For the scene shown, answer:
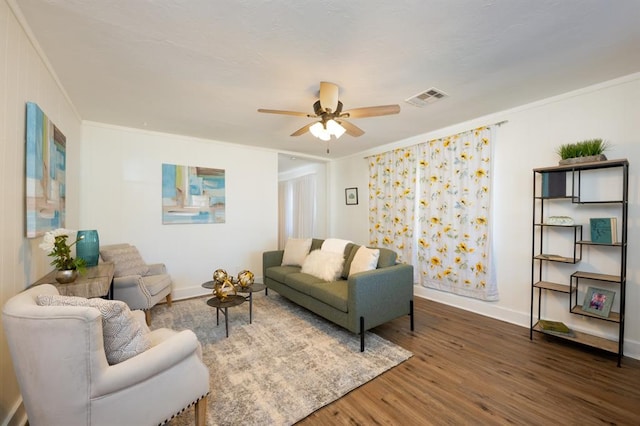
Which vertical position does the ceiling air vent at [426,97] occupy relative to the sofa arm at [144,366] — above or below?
above

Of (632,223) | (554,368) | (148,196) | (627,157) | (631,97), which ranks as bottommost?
(554,368)

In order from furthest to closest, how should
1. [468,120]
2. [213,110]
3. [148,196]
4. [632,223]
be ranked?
[148,196], [468,120], [213,110], [632,223]

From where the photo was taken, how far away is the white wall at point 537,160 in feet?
7.39

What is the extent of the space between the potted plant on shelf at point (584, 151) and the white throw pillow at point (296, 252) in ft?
9.93

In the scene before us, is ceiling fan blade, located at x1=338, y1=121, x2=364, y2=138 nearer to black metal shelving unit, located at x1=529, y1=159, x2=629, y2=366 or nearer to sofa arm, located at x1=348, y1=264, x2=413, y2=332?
sofa arm, located at x1=348, y1=264, x2=413, y2=332

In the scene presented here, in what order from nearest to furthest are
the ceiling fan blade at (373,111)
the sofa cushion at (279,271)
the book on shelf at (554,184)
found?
the ceiling fan blade at (373,111) < the book on shelf at (554,184) < the sofa cushion at (279,271)

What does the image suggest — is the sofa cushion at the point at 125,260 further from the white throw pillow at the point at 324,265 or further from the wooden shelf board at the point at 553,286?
the wooden shelf board at the point at 553,286

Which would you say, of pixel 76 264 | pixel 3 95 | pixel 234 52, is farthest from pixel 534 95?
pixel 76 264

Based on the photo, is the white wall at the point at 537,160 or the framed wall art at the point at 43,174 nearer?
the framed wall art at the point at 43,174

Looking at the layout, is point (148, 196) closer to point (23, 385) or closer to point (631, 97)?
point (23, 385)

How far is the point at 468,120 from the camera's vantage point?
10.7ft

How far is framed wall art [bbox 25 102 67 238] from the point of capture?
1.66 m

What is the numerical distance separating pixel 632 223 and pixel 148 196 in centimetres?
531

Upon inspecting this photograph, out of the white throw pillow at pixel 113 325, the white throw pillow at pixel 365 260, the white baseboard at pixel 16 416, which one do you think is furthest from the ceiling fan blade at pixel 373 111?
the white baseboard at pixel 16 416
